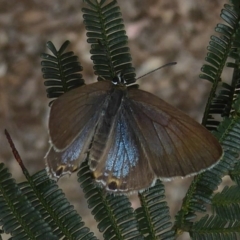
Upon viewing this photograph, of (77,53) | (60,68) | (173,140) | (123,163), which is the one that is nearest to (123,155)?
(123,163)

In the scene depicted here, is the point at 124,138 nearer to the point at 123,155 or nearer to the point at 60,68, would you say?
the point at 123,155

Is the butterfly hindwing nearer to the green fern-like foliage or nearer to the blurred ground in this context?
the green fern-like foliage

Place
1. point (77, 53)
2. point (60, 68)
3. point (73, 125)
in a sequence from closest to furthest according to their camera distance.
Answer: point (60, 68), point (73, 125), point (77, 53)

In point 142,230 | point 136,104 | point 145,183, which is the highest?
point 136,104

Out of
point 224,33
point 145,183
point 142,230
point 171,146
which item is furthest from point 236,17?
point 142,230

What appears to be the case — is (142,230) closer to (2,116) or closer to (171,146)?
(171,146)

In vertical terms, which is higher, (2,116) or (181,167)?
(2,116)

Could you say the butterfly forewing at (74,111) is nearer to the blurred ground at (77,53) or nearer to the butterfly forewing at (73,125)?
the butterfly forewing at (73,125)
